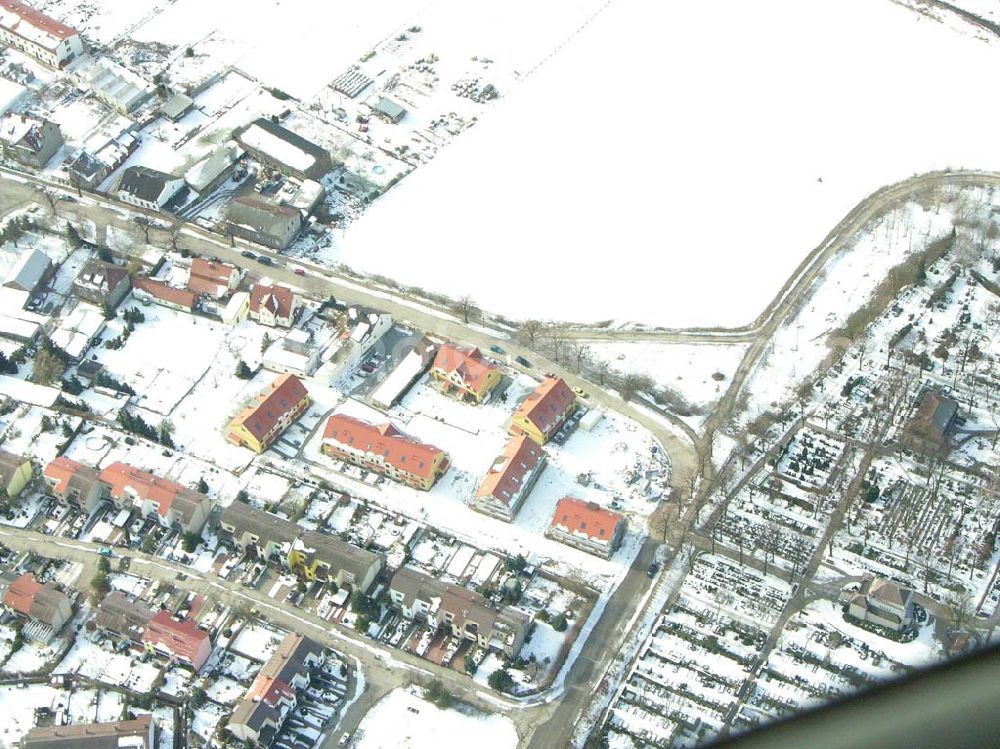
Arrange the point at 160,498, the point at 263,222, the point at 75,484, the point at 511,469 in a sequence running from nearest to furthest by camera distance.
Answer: the point at 160,498
the point at 75,484
the point at 511,469
the point at 263,222

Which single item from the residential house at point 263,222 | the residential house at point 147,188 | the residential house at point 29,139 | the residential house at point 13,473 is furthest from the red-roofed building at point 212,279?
the residential house at point 29,139

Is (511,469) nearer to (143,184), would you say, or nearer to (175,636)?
(175,636)

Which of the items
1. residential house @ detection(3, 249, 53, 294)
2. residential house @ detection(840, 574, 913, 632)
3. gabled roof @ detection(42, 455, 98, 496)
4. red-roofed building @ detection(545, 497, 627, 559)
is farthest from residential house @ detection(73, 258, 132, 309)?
residential house @ detection(840, 574, 913, 632)

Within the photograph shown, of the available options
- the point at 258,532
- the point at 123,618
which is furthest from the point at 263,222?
the point at 123,618

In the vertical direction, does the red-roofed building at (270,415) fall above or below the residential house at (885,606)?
below

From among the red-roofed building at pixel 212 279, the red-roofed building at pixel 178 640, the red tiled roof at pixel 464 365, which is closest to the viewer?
the red-roofed building at pixel 178 640

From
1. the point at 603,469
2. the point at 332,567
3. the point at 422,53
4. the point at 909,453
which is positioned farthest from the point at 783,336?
the point at 422,53

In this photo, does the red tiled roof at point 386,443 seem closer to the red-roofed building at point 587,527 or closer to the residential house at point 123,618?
the red-roofed building at point 587,527
